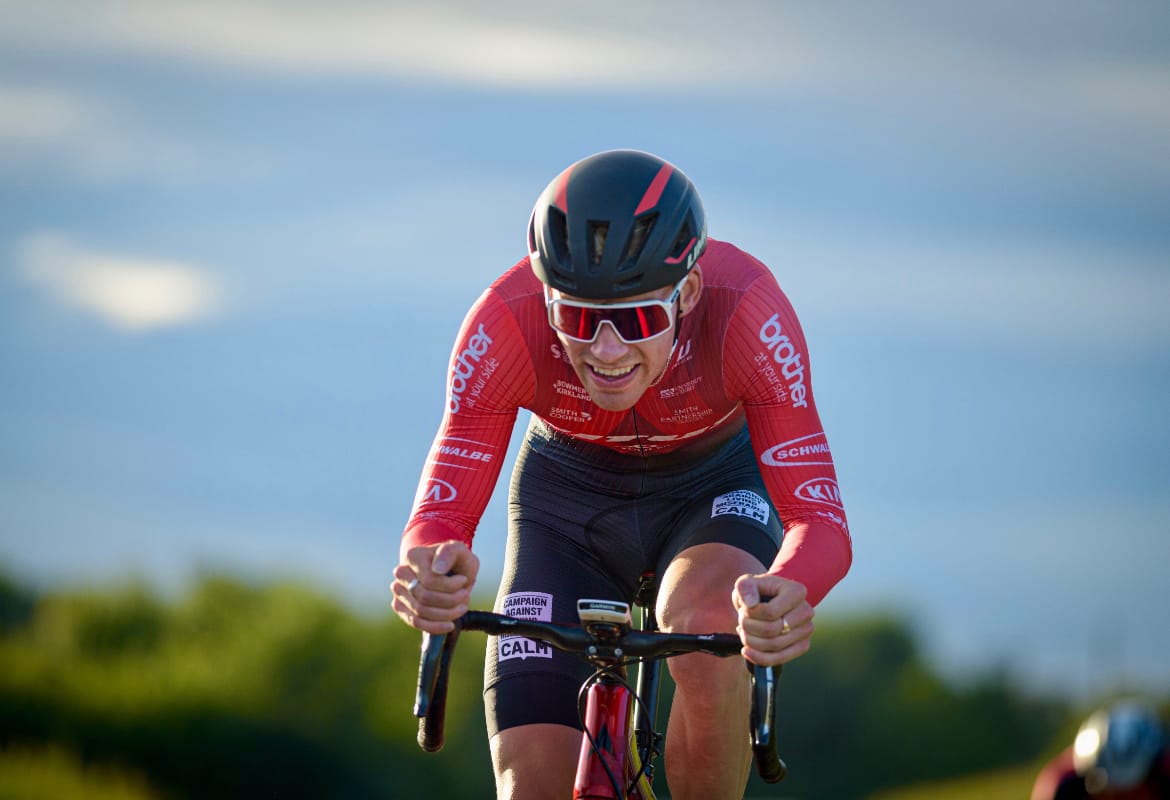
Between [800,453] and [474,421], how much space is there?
114 centimetres

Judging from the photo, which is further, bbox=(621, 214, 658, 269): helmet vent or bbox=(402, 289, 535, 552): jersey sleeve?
bbox=(402, 289, 535, 552): jersey sleeve

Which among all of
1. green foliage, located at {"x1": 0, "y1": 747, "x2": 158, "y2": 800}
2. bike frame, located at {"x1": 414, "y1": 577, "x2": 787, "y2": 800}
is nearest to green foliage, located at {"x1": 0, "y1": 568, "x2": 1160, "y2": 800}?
green foliage, located at {"x1": 0, "y1": 747, "x2": 158, "y2": 800}

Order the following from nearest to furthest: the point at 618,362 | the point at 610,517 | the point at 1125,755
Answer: the point at 1125,755
the point at 618,362
the point at 610,517

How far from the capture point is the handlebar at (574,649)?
12.8 ft

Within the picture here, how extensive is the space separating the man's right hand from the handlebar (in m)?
0.04

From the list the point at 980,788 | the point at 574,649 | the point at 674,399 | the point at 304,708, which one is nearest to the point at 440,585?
the point at 574,649

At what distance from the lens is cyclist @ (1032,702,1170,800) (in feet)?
8.71

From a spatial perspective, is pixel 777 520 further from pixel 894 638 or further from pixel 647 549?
pixel 894 638

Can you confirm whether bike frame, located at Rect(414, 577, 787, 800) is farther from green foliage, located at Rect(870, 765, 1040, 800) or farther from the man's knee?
green foliage, located at Rect(870, 765, 1040, 800)

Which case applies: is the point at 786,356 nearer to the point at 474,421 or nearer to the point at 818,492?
the point at 818,492

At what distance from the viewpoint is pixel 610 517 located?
17.0ft

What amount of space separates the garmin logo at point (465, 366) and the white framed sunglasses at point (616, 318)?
1.52 feet

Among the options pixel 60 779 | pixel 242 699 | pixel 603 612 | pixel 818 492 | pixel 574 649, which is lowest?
pixel 60 779

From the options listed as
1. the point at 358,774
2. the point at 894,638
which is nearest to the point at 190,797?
the point at 358,774
